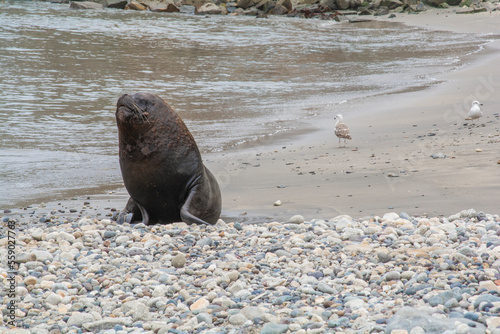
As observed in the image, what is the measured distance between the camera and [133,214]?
6340 millimetres

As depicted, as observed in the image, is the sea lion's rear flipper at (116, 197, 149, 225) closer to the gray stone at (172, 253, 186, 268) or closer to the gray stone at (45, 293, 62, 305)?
the gray stone at (172, 253, 186, 268)

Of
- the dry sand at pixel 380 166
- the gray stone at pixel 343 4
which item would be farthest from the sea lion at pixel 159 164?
the gray stone at pixel 343 4

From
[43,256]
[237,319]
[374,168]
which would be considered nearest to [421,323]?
[237,319]

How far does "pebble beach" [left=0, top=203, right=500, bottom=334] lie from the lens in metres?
3.46

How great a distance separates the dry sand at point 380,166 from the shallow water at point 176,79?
123 centimetres

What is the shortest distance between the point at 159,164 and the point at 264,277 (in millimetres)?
2333

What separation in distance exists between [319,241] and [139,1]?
47627mm

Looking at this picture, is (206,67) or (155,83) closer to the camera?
(155,83)

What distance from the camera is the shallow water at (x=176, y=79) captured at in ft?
30.8

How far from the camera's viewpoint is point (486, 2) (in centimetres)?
4475

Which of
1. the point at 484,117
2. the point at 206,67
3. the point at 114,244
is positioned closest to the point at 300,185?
the point at 114,244

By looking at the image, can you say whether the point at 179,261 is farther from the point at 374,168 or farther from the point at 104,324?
the point at 374,168

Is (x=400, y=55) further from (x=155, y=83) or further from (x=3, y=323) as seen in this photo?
(x=3, y=323)

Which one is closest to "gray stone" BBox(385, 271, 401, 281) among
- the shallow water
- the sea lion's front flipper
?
the sea lion's front flipper
